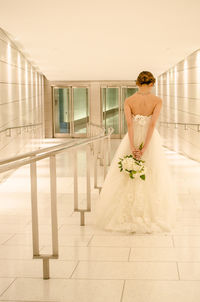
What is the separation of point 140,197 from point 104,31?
654cm

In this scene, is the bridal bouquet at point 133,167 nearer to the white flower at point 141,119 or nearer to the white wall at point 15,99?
the white flower at point 141,119

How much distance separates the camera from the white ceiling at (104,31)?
779 cm

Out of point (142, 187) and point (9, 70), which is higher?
point (9, 70)

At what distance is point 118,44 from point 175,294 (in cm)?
978

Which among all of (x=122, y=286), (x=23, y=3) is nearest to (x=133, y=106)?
(x=122, y=286)

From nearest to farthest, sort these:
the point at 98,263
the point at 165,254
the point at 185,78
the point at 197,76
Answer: the point at 98,263 < the point at 165,254 < the point at 197,76 < the point at 185,78

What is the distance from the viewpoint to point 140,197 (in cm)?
430

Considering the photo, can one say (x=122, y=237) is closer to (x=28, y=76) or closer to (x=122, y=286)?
(x=122, y=286)

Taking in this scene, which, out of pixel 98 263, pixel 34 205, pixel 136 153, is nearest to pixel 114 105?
pixel 136 153

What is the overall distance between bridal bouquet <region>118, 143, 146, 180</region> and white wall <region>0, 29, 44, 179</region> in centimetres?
532

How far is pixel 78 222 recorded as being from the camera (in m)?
4.74

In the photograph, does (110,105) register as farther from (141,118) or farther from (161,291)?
(161,291)

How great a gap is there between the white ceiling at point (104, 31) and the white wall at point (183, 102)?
1.41ft

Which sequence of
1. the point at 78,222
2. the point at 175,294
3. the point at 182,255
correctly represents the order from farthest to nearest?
the point at 78,222, the point at 182,255, the point at 175,294
